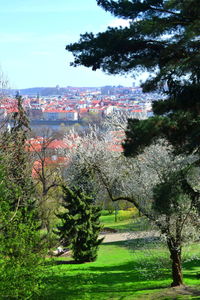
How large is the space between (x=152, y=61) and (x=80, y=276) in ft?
35.1

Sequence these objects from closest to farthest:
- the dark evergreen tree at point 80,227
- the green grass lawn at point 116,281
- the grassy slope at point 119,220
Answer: the green grass lawn at point 116,281 → the dark evergreen tree at point 80,227 → the grassy slope at point 119,220

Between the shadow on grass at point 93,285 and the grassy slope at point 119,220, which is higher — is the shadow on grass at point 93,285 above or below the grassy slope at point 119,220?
above

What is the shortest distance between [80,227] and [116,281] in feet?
14.5

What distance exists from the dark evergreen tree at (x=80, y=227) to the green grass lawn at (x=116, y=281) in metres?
0.64

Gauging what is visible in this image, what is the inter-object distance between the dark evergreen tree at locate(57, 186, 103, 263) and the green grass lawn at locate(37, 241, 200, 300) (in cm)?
64

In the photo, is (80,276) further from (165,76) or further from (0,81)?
(165,76)

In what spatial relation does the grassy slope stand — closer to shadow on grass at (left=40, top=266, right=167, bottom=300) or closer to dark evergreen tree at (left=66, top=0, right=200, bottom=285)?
shadow on grass at (left=40, top=266, right=167, bottom=300)

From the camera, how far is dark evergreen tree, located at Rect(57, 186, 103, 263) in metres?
20.5

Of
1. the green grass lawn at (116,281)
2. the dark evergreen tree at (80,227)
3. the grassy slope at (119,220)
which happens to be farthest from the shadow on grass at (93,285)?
the grassy slope at (119,220)

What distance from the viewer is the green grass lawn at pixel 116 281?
551 inches

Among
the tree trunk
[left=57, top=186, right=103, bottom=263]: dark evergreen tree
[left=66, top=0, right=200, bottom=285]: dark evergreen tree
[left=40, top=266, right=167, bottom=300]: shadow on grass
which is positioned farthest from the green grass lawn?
[left=66, top=0, right=200, bottom=285]: dark evergreen tree

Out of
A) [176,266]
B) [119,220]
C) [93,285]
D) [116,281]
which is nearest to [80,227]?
[116,281]

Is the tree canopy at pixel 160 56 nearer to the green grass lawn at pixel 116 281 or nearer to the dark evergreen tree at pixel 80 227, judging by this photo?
the green grass lawn at pixel 116 281

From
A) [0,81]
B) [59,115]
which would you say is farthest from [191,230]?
[59,115]
